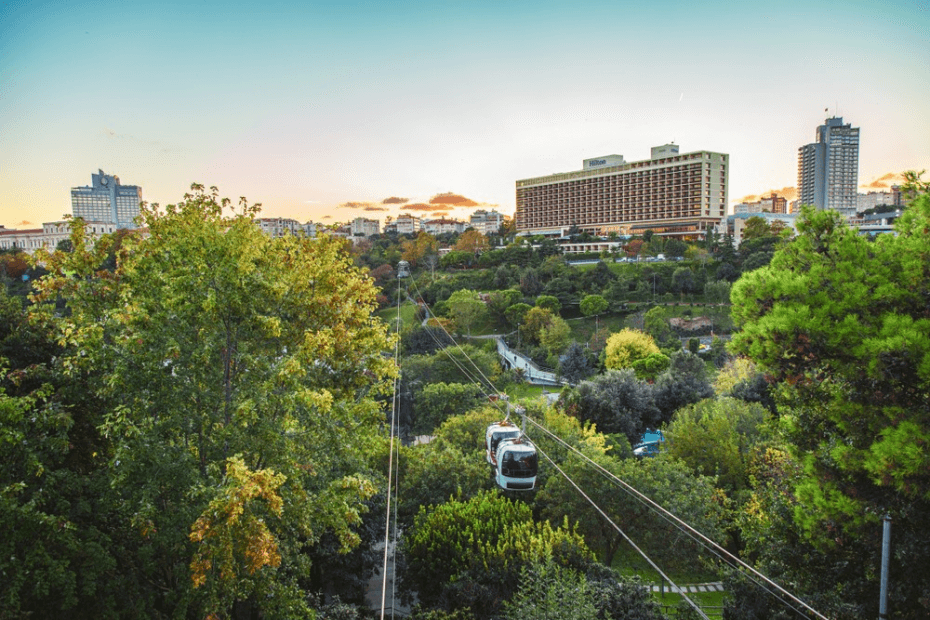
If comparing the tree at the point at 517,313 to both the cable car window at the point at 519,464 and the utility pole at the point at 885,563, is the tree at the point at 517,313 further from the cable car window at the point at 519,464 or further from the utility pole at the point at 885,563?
the utility pole at the point at 885,563

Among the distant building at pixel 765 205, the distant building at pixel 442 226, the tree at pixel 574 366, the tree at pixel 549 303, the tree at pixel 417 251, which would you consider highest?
the distant building at pixel 765 205

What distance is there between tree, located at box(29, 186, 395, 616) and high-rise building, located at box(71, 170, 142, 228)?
149804mm

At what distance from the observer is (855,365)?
806 cm

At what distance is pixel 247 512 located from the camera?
6.75 m

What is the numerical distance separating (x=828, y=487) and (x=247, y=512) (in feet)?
27.9

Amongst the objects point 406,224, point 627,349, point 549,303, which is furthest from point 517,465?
point 406,224

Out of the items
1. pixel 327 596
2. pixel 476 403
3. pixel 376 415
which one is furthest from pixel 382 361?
pixel 476 403

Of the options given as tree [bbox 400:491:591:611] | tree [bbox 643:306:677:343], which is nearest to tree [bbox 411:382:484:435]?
tree [bbox 400:491:591:611]

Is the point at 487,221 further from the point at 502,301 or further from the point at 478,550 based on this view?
the point at 478,550

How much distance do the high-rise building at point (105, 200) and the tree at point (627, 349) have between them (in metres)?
135

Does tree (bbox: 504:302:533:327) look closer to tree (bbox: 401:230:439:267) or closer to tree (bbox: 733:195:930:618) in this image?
tree (bbox: 401:230:439:267)

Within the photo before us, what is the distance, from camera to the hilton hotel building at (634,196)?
95.1m

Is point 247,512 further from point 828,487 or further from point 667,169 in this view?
point 667,169

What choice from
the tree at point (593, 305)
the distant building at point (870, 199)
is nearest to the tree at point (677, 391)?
the tree at point (593, 305)
